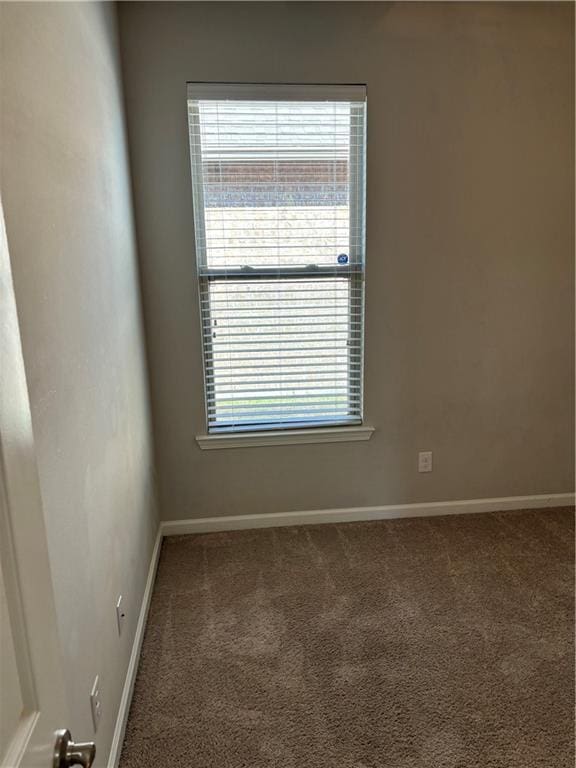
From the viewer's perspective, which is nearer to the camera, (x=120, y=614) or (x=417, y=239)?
(x=120, y=614)

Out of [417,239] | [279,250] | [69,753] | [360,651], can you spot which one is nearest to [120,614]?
[360,651]

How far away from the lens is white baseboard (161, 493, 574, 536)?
106 inches

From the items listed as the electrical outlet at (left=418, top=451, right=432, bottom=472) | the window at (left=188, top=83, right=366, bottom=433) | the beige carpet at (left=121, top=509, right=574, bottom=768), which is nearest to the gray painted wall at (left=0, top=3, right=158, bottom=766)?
the beige carpet at (left=121, top=509, right=574, bottom=768)

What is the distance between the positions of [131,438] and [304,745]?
1217 millimetres

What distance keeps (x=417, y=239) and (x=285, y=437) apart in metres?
1.25

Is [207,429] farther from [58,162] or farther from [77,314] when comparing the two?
[58,162]

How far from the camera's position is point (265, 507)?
2.73 metres

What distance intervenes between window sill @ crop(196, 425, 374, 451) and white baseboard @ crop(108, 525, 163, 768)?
614 millimetres

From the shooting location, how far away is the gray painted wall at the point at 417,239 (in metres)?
2.26

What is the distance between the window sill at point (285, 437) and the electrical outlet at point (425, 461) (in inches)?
13.1

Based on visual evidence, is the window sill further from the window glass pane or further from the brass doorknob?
the brass doorknob

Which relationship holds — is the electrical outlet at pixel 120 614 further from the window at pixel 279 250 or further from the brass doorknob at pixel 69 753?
the window at pixel 279 250

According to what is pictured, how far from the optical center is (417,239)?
8.21 feet

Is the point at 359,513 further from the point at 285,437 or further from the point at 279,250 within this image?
the point at 279,250
